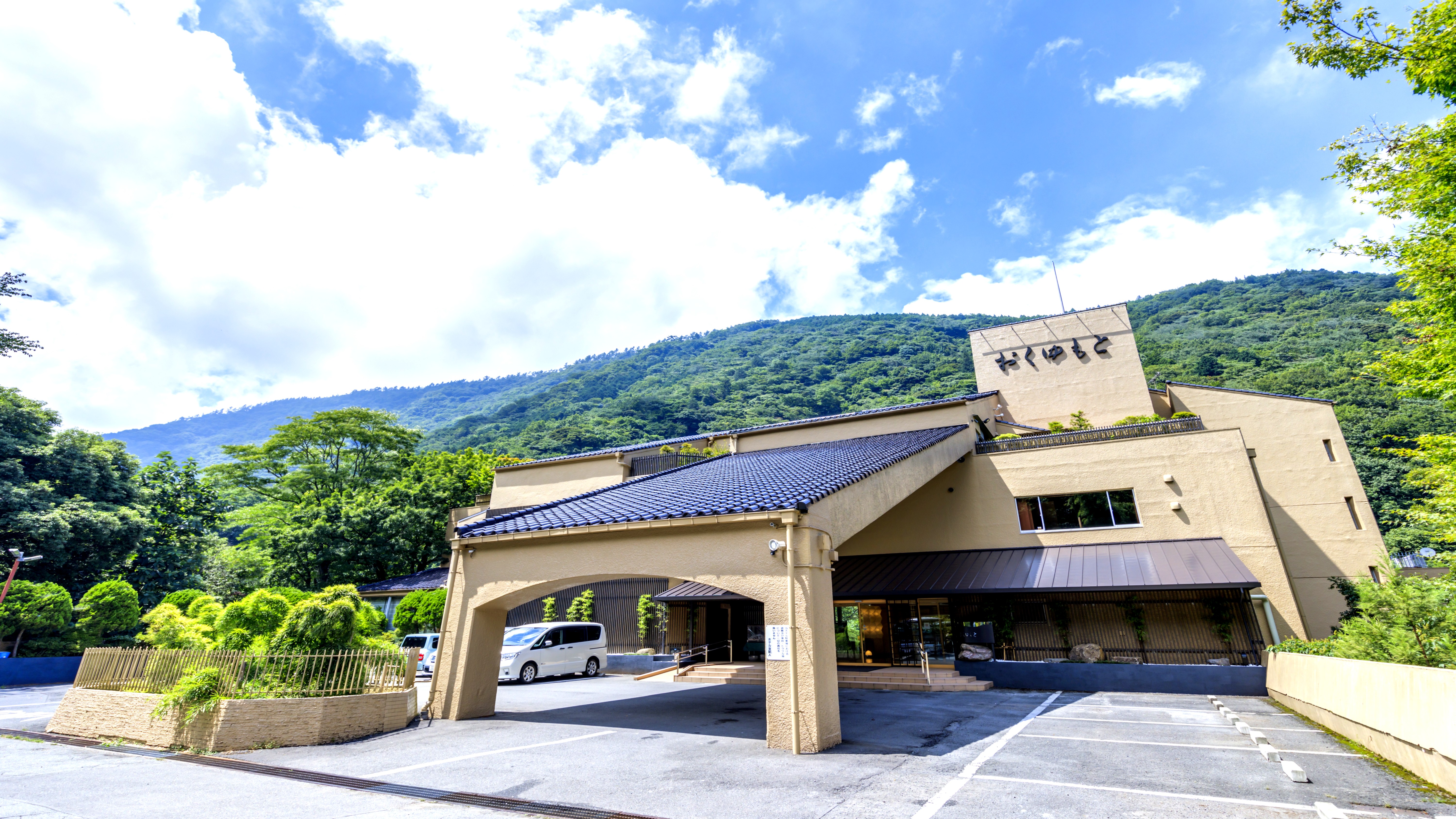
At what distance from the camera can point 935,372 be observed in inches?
2741

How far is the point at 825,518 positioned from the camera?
972 centimetres

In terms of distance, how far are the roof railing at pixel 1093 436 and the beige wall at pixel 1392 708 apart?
28.5ft

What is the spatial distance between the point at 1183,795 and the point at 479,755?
28.0 ft

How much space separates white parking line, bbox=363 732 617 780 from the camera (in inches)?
295

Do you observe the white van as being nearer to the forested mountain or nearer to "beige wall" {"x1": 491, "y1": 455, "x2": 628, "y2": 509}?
"beige wall" {"x1": 491, "y1": 455, "x2": 628, "y2": 509}

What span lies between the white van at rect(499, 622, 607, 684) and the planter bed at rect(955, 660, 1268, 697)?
38.7 ft

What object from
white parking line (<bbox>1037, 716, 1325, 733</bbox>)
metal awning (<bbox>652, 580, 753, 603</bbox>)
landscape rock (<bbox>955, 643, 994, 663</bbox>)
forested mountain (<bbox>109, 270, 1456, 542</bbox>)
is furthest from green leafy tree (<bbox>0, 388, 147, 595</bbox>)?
white parking line (<bbox>1037, 716, 1325, 733</bbox>)

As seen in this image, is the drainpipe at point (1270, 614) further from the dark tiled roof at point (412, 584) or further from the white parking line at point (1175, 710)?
the dark tiled roof at point (412, 584)

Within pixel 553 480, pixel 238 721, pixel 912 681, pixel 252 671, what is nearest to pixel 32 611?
pixel 553 480

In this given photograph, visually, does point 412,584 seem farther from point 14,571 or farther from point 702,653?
point 702,653

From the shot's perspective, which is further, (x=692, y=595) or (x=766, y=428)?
(x=766, y=428)

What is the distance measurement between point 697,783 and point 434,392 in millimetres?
198916

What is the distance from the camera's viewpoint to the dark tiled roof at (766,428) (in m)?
22.0

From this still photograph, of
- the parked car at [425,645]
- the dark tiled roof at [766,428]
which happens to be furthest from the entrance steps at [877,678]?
the dark tiled roof at [766,428]
